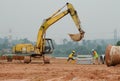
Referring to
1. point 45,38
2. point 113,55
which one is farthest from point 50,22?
point 113,55

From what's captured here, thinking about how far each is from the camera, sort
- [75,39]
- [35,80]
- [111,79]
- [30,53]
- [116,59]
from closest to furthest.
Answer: [111,79], [35,80], [116,59], [75,39], [30,53]

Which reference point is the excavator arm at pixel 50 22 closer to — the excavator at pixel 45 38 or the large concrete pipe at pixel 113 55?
the excavator at pixel 45 38

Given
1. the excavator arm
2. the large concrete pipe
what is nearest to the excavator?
the excavator arm

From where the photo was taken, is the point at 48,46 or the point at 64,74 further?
the point at 48,46


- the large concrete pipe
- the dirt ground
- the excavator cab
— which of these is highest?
the excavator cab

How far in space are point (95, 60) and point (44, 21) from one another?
642cm

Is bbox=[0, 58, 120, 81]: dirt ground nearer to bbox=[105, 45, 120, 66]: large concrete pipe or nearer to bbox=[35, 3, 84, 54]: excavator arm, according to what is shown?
bbox=[105, 45, 120, 66]: large concrete pipe

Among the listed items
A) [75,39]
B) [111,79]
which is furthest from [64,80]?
[75,39]

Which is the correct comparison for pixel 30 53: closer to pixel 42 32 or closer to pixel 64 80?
pixel 42 32

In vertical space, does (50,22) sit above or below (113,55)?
above

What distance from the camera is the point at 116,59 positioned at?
2405 centimetres

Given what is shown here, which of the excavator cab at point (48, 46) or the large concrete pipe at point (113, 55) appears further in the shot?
the excavator cab at point (48, 46)

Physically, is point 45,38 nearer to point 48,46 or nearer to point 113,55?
point 48,46

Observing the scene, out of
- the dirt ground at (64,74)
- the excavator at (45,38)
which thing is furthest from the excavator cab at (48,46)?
the dirt ground at (64,74)
